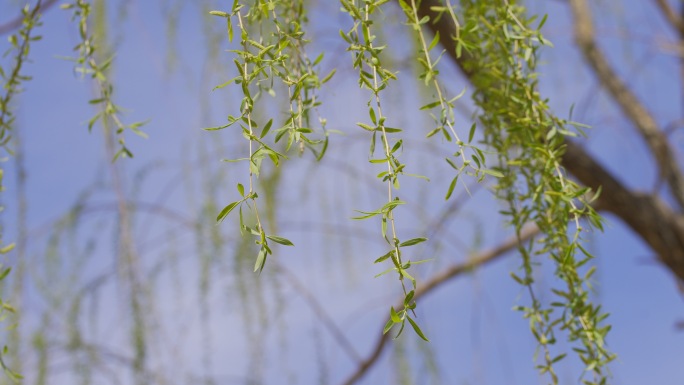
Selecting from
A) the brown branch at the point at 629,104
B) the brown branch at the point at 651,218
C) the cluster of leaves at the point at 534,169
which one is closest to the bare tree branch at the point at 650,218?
the brown branch at the point at 651,218

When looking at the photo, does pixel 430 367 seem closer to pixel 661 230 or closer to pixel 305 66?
pixel 661 230

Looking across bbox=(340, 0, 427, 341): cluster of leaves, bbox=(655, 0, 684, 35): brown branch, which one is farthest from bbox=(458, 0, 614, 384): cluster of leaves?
bbox=(655, 0, 684, 35): brown branch

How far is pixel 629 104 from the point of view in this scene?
5.64 ft

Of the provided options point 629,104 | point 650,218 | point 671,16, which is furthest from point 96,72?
point 671,16

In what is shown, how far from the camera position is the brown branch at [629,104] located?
1.61 m

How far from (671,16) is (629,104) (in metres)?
0.46

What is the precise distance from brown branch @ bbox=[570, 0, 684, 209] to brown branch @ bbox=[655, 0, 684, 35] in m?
0.27

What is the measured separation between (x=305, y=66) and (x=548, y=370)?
280 mm

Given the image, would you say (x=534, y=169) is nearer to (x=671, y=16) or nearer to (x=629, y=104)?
(x=629, y=104)

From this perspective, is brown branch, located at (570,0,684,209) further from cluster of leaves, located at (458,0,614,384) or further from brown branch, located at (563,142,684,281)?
cluster of leaves, located at (458,0,614,384)

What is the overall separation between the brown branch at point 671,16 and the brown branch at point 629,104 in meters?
0.27

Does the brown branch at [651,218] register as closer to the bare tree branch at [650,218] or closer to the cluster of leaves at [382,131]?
the bare tree branch at [650,218]

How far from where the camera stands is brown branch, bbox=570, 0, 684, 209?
5.28 ft

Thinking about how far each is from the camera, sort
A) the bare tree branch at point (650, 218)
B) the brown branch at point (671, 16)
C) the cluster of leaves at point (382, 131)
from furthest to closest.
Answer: the brown branch at point (671, 16)
the bare tree branch at point (650, 218)
the cluster of leaves at point (382, 131)
